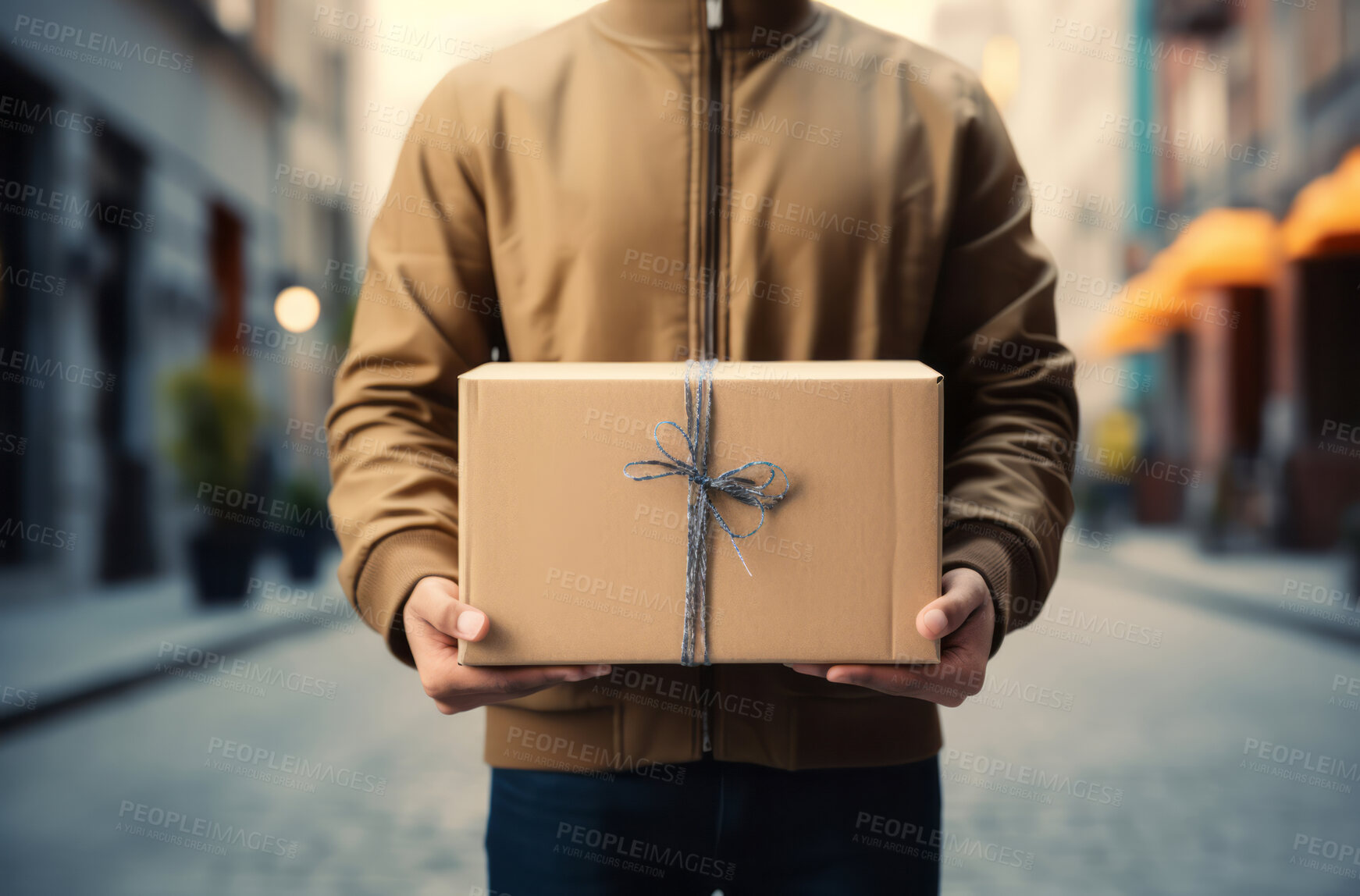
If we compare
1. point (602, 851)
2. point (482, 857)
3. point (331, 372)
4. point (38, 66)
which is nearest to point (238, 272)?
point (331, 372)

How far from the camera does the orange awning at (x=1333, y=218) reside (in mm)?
10219

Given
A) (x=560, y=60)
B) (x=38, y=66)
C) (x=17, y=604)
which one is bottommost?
(x=17, y=604)

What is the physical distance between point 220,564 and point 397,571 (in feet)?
31.8

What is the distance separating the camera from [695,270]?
1.52m

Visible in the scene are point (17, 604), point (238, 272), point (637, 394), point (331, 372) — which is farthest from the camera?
point (331, 372)

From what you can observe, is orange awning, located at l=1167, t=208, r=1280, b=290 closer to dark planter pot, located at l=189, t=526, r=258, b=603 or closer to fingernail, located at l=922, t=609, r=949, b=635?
dark planter pot, located at l=189, t=526, r=258, b=603

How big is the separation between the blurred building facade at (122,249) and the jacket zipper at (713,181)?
33.6 ft

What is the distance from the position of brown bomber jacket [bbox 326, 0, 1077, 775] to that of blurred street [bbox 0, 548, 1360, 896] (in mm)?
2865

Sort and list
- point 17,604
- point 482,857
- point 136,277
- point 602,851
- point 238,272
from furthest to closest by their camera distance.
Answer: point 238,272 → point 136,277 → point 17,604 → point 482,857 → point 602,851

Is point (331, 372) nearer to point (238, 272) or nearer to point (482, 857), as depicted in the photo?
point (238, 272)

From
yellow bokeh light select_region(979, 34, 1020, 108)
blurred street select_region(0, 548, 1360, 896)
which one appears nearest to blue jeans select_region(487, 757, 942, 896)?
blurred street select_region(0, 548, 1360, 896)

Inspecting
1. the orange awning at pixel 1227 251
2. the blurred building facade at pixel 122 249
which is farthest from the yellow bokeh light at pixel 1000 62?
the blurred building facade at pixel 122 249

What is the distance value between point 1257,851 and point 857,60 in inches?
157

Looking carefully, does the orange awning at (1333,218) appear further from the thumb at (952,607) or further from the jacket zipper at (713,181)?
the thumb at (952,607)
